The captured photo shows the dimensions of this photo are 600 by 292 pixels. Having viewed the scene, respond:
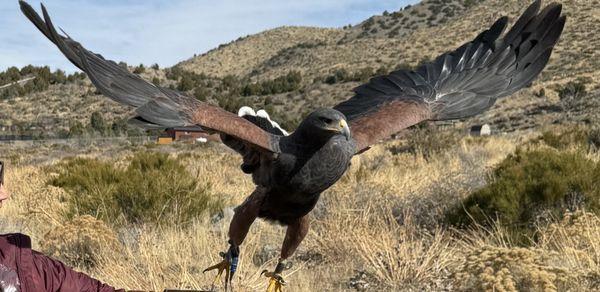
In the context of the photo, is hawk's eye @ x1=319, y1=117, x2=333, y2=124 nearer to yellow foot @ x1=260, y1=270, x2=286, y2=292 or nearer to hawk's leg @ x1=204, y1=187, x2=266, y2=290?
hawk's leg @ x1=204, y1=187, x2=266, y2=290

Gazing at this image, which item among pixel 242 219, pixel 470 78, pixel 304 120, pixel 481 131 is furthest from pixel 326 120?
pixel 481 131

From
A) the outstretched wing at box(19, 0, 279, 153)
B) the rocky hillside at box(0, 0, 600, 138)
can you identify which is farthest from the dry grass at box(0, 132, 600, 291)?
the rocky hillside at box(0, 0, 600, 138)

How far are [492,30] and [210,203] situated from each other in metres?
4.61

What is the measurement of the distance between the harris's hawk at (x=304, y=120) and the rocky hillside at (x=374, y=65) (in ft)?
57.9

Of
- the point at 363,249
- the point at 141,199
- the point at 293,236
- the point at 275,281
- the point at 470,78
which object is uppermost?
the point at 470,78

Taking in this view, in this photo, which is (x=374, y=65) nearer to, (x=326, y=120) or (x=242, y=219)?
(x=242, y=219)

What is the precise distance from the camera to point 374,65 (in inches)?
2267

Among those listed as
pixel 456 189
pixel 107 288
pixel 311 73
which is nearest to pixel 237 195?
pixel 456 189

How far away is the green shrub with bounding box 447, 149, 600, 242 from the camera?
6.52 meters

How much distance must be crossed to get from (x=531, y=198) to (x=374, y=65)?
51810mm

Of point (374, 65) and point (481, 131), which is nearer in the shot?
point (481, 131)

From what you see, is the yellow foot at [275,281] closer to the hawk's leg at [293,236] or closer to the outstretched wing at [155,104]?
the hawk's leg at [293,236]

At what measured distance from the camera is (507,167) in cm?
776

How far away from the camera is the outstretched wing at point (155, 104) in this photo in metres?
3.36
